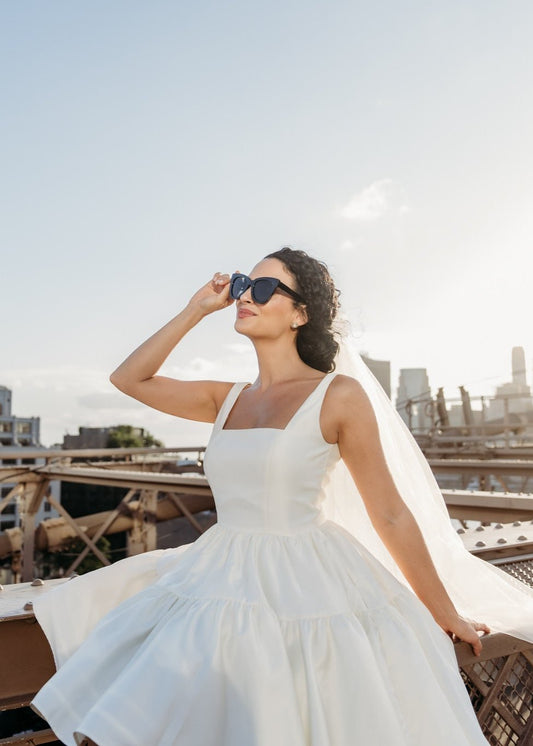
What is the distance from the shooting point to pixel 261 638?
4.69 ft

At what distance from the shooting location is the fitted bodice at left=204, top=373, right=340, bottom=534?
5.84 ft

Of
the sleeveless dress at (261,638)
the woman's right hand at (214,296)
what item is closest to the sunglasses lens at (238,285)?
the woman's right hand at (214,296)

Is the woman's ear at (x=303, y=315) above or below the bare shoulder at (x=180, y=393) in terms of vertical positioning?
above

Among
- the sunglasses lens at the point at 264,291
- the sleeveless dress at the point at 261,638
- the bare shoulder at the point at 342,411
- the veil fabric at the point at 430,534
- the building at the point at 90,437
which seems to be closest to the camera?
the sleeveless dress at the point at 261,638

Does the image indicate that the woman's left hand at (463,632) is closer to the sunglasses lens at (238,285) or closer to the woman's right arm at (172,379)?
the woman's right arm at (172,379)

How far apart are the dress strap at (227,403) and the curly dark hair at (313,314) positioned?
270mm

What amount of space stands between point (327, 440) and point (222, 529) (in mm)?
417

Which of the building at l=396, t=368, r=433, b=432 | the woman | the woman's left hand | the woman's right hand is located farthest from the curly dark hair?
the building at l=396, t=368, r=433, b=432

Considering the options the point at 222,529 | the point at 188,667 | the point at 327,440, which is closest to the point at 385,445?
the point at 327,440

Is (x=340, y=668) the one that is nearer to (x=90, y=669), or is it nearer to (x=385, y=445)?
(x=90, y=669)

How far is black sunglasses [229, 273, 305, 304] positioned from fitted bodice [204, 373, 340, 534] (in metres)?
0.39

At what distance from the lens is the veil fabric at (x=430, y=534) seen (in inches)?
75.7

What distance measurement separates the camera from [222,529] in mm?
1848

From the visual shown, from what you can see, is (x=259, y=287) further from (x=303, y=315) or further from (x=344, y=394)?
(x=344, y=394)
